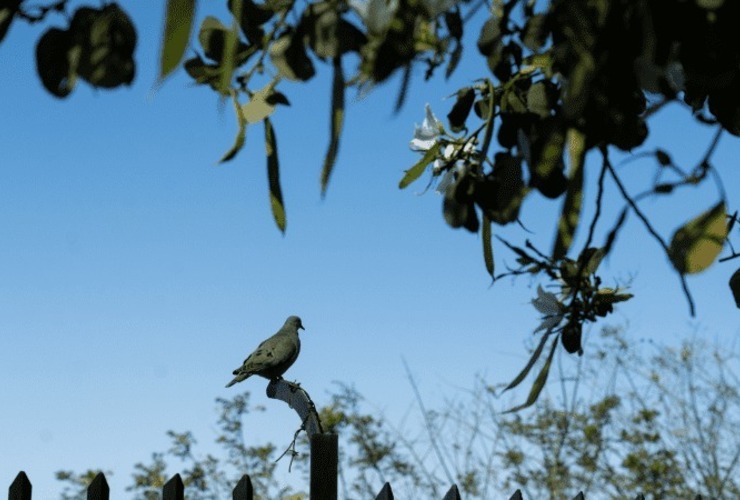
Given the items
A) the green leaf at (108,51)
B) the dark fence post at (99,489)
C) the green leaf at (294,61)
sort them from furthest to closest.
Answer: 1. the dark fence post at (99,489)
2. the green leaf at (294,61)
3. the green leaf at (108,51)

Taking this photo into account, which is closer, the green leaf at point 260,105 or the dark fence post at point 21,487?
the green leaf at point 260,105

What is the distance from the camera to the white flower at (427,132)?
1.39 m

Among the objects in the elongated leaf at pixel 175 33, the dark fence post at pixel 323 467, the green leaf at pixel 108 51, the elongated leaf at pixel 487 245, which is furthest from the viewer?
the dark fence post at pixel 323 467

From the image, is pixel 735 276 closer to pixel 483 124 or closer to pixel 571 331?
pixel 571 331

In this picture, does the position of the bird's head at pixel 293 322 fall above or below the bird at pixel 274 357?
above

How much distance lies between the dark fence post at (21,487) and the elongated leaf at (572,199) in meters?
1.41

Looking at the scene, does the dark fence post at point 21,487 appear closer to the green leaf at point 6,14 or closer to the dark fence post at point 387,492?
the dark fence post at point 387,492

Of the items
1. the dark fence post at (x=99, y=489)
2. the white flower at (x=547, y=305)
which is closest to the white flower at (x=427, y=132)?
the white flower at (x=547, y=305)

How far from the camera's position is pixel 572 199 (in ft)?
2.79

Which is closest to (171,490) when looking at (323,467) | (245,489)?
(245,489)

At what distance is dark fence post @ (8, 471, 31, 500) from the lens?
2012 millimetres

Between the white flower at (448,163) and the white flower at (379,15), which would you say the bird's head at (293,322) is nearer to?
the white flower at (448,163)

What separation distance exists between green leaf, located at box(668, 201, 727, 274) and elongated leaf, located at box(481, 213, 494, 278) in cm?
23

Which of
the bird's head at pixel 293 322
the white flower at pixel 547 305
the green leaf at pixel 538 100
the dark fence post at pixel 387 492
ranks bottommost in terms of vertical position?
the dark fence post at pixel 387 492
